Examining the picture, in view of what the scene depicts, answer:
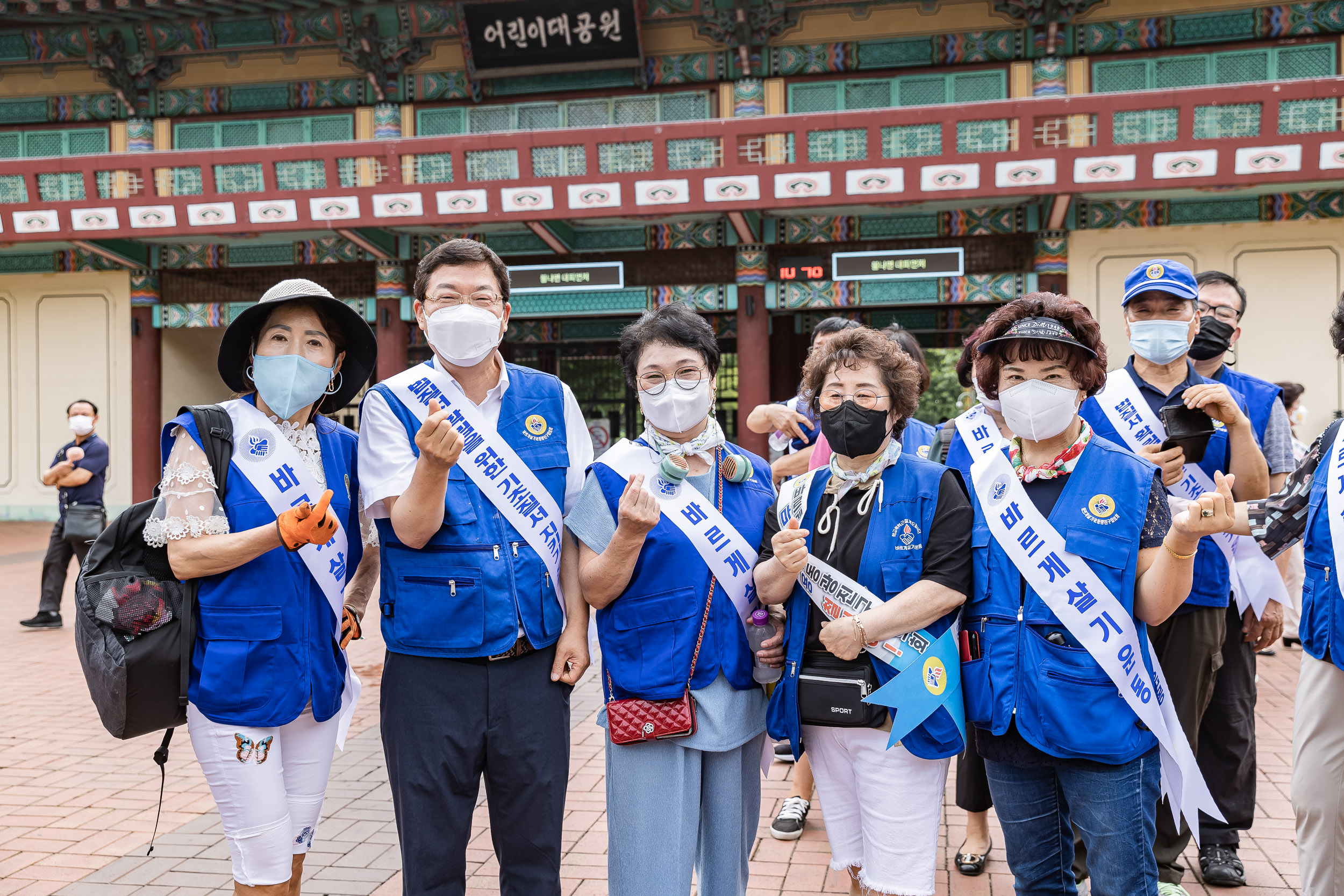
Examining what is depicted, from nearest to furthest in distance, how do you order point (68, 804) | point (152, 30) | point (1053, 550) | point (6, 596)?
1. point (1053, 550)
2. point (68, 804)
3. point (6, 596)
4. point (152, 30)

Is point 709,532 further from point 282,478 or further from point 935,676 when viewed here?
point 282,478

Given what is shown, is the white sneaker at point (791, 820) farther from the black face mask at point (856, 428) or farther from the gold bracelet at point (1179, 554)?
the gold bracelet at point (1179, 554)

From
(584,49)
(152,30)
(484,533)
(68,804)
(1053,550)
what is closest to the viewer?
(1053,550)

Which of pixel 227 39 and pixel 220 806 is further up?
pixel 227 39

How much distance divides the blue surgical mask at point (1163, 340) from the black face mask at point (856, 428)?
131cm

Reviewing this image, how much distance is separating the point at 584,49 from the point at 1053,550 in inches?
546

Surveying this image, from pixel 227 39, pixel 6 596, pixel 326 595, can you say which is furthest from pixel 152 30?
pixel 326 595

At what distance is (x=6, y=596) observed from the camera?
10.3 metres

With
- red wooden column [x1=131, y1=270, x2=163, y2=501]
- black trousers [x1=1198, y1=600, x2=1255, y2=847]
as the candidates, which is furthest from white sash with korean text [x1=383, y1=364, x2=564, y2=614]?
red wooden column [x1=131, y1=270, x2=163, y2=501]

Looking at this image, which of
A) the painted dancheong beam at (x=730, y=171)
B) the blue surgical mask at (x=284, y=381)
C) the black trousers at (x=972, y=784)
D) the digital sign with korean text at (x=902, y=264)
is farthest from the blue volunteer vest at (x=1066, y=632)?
the digital sign with korean text at (x=902, y=264)

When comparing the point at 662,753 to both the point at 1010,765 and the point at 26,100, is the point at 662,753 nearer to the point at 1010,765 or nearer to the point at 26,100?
the point at 1010,765

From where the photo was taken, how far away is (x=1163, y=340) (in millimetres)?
3314

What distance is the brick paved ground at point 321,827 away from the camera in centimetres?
365

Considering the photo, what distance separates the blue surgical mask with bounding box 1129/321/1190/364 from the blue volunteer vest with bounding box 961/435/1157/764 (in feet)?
3.20
